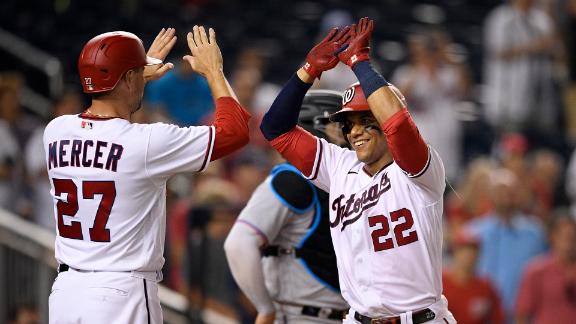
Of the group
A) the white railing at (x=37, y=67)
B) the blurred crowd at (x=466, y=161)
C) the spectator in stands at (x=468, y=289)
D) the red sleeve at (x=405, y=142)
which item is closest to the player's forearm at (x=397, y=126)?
the red sleeve at (x=405, y=142)

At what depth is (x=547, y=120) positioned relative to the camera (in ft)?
42.1

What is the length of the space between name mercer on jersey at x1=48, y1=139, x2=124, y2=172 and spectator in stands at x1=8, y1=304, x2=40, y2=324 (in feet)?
11.8

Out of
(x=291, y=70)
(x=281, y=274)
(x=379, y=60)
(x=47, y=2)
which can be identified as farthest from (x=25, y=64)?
(x=281, y=274)

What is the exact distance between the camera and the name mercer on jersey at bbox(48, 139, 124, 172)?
4.87 metres

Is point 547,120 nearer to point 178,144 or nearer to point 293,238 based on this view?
point 293,238

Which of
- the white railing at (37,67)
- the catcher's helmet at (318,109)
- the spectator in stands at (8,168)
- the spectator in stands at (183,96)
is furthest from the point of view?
the white railing at (37,67)

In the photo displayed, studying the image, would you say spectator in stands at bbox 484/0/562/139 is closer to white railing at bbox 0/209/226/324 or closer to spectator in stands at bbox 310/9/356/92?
spectator in stands at bbox 310/9/356/92

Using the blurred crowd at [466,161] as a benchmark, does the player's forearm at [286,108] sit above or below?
above

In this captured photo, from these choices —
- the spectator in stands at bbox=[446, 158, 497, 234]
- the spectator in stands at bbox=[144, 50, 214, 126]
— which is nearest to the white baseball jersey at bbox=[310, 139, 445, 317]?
the spectator in stands at bbox=[446, 158, 497, 234]

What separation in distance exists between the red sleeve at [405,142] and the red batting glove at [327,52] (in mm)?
566

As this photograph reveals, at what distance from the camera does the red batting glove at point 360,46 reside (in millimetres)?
4879

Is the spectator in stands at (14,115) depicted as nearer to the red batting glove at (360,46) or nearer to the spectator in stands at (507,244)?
the spectator in stands at (507,244)

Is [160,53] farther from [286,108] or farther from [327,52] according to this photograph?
[327,52]

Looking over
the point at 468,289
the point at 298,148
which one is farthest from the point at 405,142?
the point at 468,289
